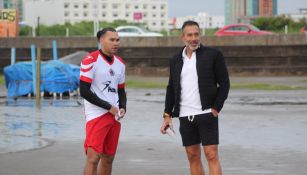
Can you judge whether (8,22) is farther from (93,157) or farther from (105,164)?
(93,157)

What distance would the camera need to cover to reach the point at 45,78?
26.9m

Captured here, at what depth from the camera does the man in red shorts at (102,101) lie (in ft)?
31.6

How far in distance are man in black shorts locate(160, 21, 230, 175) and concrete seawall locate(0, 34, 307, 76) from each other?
2697 centimetres

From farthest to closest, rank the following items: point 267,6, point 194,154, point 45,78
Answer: point 267,6, point 45,78, point 194,154

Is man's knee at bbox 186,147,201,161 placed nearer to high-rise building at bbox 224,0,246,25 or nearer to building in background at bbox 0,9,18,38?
building in background at bbox 0,9,18,38

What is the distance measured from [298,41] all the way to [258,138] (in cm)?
2294

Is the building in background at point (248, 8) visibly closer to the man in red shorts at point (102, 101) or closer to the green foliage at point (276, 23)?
A: the green foliage at point (276, 23)

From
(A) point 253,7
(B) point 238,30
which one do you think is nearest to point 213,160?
(B) point 238,30

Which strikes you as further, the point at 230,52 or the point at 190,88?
the point at 230,52

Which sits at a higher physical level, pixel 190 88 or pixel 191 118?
pixel 190 88

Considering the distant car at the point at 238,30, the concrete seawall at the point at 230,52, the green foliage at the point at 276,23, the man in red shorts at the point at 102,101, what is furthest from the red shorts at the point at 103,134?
the green foliage at the point at 276,23

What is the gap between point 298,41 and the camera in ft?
123

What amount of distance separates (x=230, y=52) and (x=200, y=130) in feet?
90.3

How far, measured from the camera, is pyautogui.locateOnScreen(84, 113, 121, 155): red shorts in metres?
9.62
